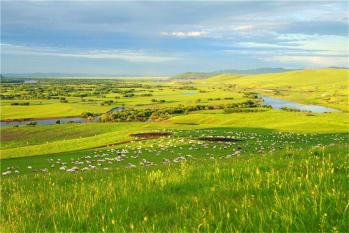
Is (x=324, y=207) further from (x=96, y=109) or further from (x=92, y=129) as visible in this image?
(x=96, y=109)

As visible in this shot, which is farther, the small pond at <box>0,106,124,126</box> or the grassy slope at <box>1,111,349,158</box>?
the small pond at <box>0,106,124,126</box>

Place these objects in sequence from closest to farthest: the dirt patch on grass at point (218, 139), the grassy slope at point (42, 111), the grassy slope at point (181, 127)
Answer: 1. the dirt patch on grass at point (218, 139)
2. the grassy slope at point (181, 127)
3. the grassy slope at point (42, 111)

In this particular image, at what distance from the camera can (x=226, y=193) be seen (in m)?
7.46

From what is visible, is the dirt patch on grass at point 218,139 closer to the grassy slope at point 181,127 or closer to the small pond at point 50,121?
the grassy slope at point 181,127

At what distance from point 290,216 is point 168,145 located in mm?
33176

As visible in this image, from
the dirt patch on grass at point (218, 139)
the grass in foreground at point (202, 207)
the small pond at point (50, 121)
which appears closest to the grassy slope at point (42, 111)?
the small pond at point (50, 121)

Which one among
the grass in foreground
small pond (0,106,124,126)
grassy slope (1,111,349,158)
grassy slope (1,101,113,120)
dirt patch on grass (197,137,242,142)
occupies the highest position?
the grass in foreground

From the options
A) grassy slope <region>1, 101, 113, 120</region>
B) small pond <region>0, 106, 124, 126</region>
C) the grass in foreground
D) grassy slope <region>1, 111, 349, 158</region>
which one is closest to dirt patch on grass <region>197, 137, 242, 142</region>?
grassy slope <region>1, 111, 349, 158</region>

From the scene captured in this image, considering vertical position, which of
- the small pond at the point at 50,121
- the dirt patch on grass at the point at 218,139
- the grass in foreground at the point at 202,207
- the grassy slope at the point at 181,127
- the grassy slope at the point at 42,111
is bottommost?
the small pond at the point at 50,121

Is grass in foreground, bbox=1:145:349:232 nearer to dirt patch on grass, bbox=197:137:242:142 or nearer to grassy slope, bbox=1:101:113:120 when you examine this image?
dirt patch on grass, bbox=197:137:242:142

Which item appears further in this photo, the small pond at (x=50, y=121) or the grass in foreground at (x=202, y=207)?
the small pond at (x=50, y=121)

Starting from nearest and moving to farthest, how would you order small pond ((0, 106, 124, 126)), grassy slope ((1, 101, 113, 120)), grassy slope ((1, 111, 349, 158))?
1. grassy slope ((1, 111, 349, 158))
2. small pond ((0, 106, 124, 126))
3. grassy slope ((1, 101, 113, 120))

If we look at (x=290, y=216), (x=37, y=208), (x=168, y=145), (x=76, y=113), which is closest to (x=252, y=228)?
(x=290, y=216)

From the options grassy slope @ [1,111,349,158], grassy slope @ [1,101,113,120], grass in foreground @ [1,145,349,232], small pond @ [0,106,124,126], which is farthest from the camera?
grassy slope @ [1,101,113,120]
